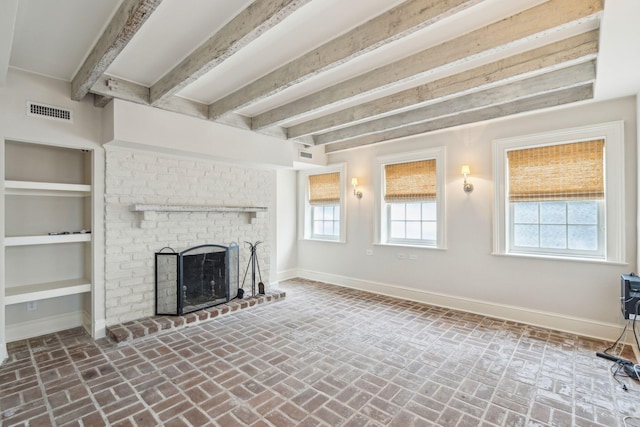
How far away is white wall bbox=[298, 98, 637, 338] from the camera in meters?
3.60

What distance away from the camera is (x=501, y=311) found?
14.1 ft

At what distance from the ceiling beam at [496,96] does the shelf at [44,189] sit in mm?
3844

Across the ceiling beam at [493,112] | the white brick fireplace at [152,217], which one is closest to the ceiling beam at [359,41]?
the white brick fireplace at [152,217]

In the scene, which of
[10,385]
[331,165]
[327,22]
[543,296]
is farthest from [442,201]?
A: [10,385]

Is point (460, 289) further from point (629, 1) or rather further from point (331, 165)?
point (629, 1)

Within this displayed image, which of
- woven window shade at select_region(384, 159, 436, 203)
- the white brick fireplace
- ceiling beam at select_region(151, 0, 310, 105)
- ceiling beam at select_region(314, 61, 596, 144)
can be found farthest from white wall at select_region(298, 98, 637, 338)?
ceiling beam at select_region(151, 0, 310, 105)

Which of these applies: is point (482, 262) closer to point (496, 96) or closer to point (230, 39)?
point (496, 96)

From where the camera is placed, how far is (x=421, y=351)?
3.30 metres

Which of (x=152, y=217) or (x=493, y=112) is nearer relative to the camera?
(x=152, y=217)

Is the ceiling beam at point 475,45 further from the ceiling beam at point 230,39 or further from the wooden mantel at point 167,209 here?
the wooden mantel at point 167,209

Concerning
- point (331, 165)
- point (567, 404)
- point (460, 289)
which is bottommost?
point (567, 404)

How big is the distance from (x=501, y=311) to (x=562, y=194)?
1704 millimetres

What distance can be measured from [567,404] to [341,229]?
13.8ft

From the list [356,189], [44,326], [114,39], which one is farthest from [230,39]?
[44,326]
